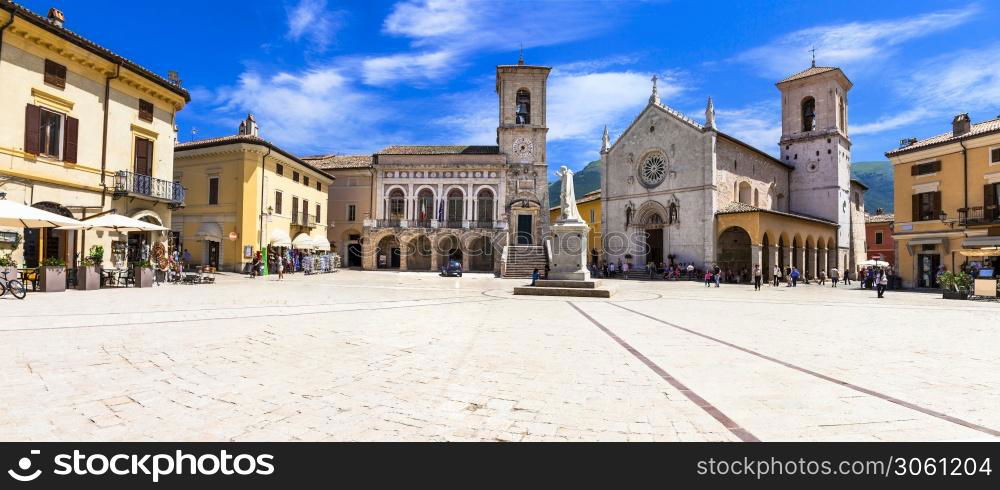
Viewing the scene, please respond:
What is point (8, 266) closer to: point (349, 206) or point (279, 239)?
point (279, 239)

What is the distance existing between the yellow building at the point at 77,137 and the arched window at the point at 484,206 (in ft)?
76.7

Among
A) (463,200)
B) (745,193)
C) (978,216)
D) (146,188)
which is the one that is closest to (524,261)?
(463,200)

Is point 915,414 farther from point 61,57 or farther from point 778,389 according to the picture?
point 61,57

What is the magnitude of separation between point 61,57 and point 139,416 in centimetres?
1999

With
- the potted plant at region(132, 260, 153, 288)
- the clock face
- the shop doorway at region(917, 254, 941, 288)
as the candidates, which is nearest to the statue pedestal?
the potted plant at region(132, 260, 153, 288)

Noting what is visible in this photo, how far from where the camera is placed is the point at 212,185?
1141 inches

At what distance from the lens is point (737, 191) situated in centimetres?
3625

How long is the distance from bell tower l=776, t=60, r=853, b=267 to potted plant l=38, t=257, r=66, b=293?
49.6 m

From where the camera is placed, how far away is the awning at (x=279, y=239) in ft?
98.5

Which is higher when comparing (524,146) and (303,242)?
(524,146)

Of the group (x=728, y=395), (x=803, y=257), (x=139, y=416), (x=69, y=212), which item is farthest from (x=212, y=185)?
(x=803, y=257)

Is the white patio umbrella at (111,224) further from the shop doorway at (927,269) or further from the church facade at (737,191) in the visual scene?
the shop doorway at (927,269)

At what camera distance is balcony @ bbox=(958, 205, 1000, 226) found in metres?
22.6

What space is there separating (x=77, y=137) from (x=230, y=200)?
38.3 ft
